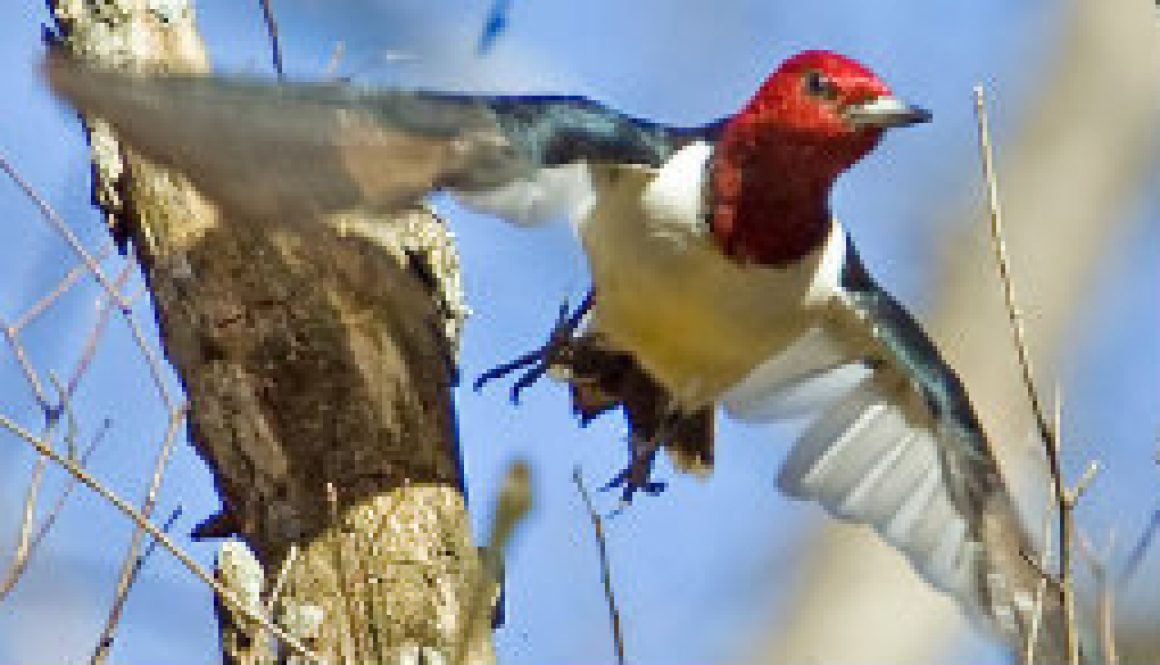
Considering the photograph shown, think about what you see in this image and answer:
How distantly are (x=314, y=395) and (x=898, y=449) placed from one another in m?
1.37

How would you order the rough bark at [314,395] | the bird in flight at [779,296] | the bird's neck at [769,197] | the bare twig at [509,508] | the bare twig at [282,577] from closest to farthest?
the bare twig at [509,508] < the bare twig at [282,577] < the rough bark at [314,395] < the bird in flight at [779,296] < the bird's neck at [769,197]

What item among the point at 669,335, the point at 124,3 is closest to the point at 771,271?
the point at 669,335

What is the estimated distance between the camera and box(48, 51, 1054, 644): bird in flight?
3639 mm

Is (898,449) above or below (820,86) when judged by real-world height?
below

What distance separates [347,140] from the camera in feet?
9.26

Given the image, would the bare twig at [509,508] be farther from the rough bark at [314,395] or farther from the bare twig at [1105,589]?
the rough bark at [314,395]

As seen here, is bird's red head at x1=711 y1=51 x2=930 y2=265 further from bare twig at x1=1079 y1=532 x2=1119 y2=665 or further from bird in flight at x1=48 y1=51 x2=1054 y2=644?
bare twig at x1=1079 y1=532 x2=1119 y2=665

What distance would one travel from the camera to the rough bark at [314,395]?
3.25 meters

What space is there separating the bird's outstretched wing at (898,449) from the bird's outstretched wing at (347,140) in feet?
2.22

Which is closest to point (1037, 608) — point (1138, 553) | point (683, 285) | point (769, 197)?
point (1138, 553)

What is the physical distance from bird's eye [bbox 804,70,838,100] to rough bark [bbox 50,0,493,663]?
93 cm

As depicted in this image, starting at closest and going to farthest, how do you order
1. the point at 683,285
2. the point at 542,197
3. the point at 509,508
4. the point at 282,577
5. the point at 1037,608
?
the point at 509,508 < the point at 1037,608 < the point at 282,577 < the point at 542,197 < the point at 683,285

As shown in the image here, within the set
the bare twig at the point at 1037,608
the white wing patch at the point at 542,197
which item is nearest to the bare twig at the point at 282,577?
the white wing patch at the point at 542,197

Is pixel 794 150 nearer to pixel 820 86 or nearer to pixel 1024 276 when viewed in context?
pixel 820 86
